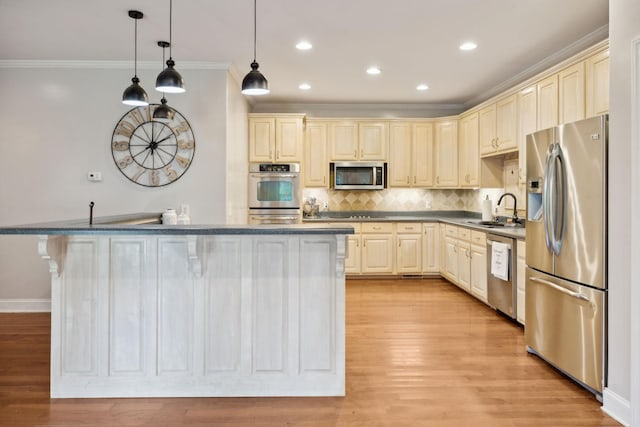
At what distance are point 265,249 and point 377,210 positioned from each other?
446 centimetres

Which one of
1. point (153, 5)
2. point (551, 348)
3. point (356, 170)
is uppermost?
point (153, 5)

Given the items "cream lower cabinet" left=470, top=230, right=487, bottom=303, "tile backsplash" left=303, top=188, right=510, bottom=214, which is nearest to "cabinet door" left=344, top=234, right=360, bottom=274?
"tile backsplash" left=303, top=188, right=510, bottom=214

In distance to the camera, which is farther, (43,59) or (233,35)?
(43,59)

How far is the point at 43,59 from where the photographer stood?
4375mm

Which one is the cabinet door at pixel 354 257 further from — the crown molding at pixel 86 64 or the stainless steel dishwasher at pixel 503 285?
the crown molding at pixel 86 64

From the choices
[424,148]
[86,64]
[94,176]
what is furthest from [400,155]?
[86,64]

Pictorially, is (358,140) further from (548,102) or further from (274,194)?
(548,102)

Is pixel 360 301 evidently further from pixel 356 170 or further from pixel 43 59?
pixel 43 59

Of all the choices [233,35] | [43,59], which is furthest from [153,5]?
[43,59]

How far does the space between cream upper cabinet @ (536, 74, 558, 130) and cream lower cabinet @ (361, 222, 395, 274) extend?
8.76 feet

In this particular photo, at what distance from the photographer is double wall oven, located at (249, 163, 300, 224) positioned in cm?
579

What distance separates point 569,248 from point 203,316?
Result: 2.47 metres

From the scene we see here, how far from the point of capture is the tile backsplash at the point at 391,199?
22.2 feet

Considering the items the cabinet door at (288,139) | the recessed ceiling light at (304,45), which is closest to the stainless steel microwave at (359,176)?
the cabinet door at (288,139)
